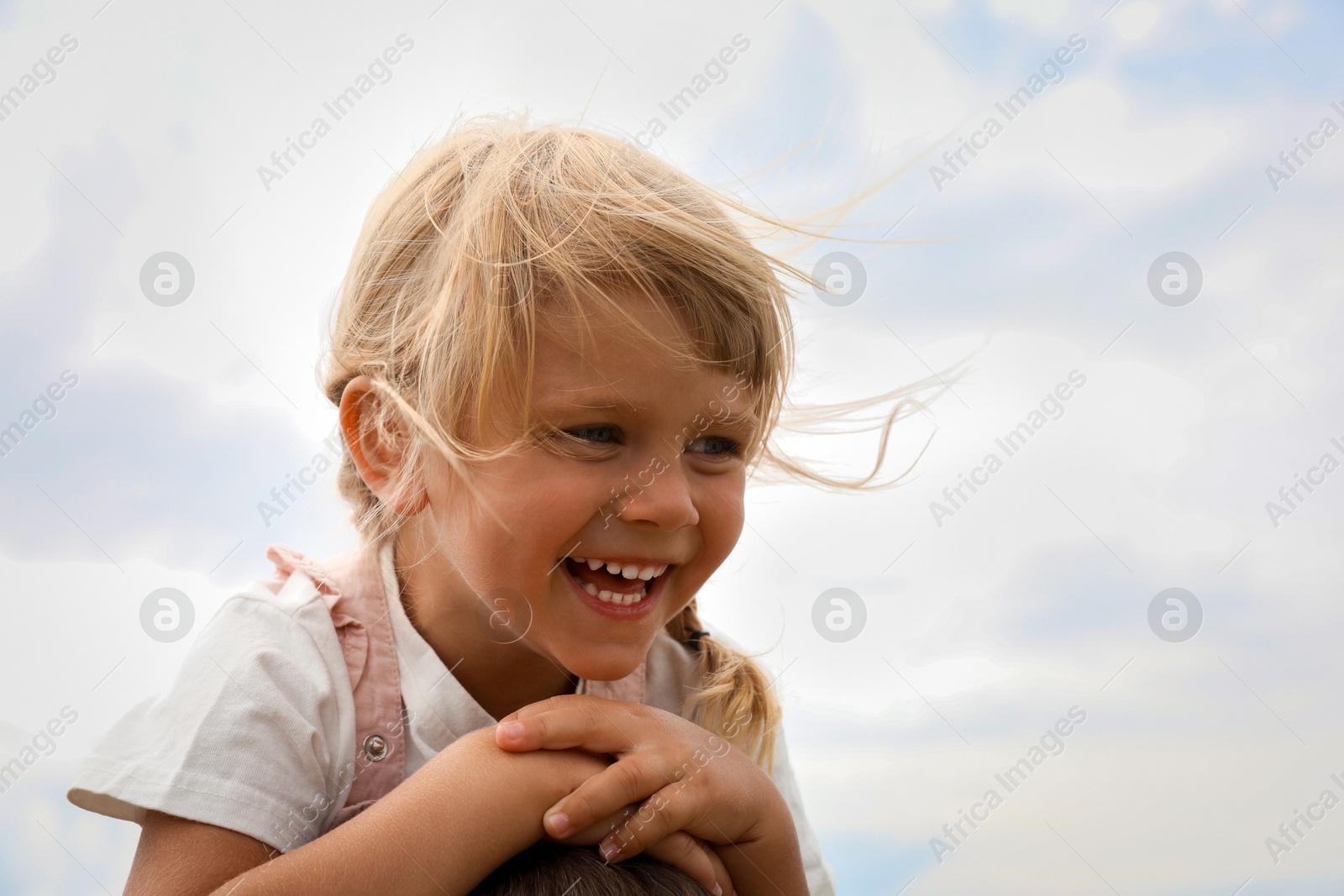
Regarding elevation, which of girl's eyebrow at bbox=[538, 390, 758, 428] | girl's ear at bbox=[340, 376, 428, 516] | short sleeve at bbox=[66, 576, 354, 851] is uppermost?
girl's eyebrow at bbox=[538, 390, 758, 428]

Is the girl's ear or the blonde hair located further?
the girl's ear

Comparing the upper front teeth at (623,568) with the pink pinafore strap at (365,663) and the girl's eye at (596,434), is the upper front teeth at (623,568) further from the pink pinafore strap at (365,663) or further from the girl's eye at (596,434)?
the pink pinafore strap at (365,663)

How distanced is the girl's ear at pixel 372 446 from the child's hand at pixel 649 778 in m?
0.34

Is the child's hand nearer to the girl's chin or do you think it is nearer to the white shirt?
the girl's chin

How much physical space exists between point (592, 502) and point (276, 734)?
0.44 meters

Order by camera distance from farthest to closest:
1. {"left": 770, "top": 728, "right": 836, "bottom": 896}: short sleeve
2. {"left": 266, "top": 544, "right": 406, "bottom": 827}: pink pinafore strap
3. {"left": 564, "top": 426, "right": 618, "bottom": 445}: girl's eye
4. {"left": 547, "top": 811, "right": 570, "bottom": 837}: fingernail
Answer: {"left": 770, "top": 728, "right": 836, "bottom": 896}: short sleeve
{"left": 266, "top": 544, "right": 406, "bottom": 827}: pink pinafore strap
{"left": 564, "top": 426, "right": 618, "bottom": 445}: girl's eye
{"left": 547, "top": 811, "right": 570, "bottom": 837}: fingernail

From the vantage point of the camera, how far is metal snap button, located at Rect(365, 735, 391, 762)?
136 centimetres

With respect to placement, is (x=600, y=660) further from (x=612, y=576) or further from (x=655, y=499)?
(x=655, y=499)

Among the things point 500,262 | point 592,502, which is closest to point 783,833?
point 592,502

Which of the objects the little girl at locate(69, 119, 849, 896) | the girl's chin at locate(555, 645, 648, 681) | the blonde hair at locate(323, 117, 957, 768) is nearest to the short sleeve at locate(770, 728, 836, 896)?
the little girl at locate(69, 119, 849, 896)

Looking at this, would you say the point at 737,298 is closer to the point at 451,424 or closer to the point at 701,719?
the point at 451,424

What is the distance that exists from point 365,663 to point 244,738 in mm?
221

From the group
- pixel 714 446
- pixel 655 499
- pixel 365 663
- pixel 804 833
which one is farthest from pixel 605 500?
pixel 804 833

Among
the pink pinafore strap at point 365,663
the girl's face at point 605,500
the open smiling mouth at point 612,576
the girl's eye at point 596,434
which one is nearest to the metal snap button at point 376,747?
the pink pinafore strap at point 365,663
